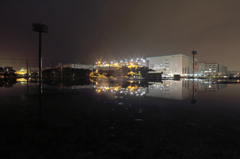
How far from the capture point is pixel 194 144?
1731 millimetres

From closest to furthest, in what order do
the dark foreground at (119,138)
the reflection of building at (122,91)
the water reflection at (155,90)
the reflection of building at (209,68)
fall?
the dark foreground at (119,138) < the water reflection at (155,90) < the reflection of building at (122,91) < the reflection of building at (209,68)

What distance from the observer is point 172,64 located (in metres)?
104

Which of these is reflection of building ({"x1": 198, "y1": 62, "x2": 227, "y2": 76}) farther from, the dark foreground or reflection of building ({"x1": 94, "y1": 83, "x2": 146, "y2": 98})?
the dark foreground

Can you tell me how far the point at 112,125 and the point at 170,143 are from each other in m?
1.11

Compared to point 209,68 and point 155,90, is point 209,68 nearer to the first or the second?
point 209,68

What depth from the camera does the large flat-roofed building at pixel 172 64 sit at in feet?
327

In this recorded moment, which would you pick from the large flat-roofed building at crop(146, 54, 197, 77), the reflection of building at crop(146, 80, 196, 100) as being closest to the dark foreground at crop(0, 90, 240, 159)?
the reflection of building at crop(146, 80, 196, 100)

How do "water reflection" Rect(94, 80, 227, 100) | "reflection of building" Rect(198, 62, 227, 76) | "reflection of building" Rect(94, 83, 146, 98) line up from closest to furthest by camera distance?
1. "water reflection" Rect(94, 80, 227, 100)
2. "reflection of building" Rect(94, 83, 146, 98)
3. "reflection of building" Rect(198, 62, 227, 76)

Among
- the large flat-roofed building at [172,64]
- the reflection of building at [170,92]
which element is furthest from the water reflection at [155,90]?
the large flat-roofed building at [172,64]

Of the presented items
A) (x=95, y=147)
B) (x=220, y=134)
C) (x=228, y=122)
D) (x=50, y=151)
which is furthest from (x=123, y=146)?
(x=228, y=122)

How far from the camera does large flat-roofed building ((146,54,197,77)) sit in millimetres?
99812

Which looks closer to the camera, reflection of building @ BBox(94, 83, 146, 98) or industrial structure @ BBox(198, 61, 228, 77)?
reflection of building @ BBox(94, 83, 146, 98)

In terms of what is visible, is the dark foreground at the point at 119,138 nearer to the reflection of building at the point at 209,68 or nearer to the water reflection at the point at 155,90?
the water reflection at the point at 155,90

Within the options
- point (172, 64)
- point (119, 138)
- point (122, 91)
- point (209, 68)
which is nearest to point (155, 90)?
point (122, 91)
